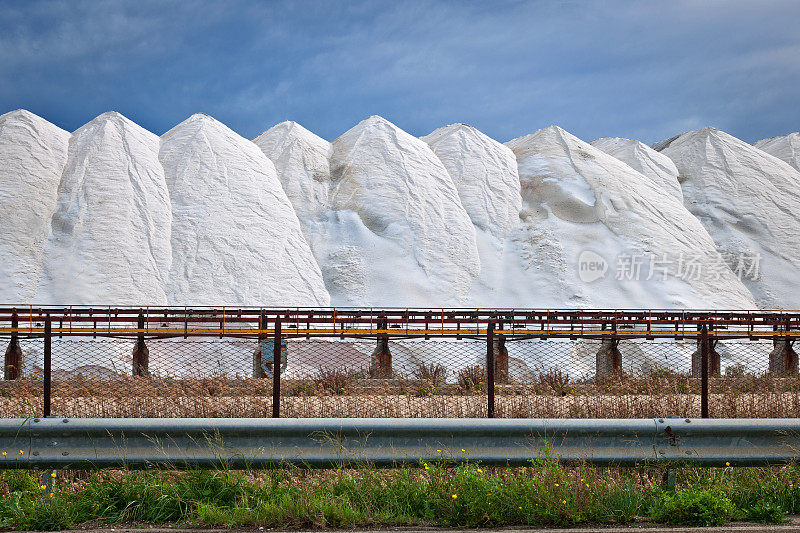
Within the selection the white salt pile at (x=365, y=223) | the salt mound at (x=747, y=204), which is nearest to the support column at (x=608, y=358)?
the white salt pile at (x=365, y=223)

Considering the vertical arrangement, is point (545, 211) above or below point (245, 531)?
above

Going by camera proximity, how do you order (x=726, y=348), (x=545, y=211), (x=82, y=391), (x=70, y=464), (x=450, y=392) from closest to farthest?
(x=70, y=464) < (x=82, y=391) < (x=450, y=392) < (x=726, y=348) < (x=545, y=211)

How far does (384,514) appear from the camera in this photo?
13.5 feet

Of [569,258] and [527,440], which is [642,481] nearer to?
[527,440]

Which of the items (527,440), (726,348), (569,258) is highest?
(569,258)

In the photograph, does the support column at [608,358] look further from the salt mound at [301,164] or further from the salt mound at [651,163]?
the salt mound at [651,163]

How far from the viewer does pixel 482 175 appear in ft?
150

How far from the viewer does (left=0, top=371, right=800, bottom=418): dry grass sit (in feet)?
24.4

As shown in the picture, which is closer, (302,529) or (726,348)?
(302,529)

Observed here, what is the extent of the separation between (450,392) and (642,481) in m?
6.19

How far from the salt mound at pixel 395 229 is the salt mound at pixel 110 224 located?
999 cm

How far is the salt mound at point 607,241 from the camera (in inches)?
1417

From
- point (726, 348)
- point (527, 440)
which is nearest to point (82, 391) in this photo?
point (527, 440)

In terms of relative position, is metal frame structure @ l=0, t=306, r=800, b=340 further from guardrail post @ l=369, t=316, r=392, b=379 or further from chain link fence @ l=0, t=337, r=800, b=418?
chain link fence @ l=0, t=337, r=800, b=418
